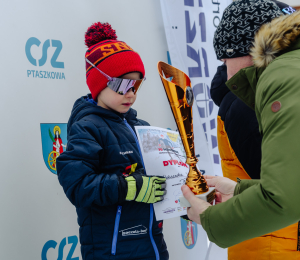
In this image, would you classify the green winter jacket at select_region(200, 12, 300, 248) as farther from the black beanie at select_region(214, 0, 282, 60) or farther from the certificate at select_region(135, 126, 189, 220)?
the certificate at select_region(135, 126, 189, 220)

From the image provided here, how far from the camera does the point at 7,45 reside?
5.11 feet

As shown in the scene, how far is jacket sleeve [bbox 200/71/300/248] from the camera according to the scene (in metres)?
0.59

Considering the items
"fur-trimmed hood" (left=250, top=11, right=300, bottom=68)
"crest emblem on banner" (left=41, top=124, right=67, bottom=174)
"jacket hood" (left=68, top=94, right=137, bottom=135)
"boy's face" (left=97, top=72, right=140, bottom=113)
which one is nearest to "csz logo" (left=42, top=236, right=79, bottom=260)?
"crest emblem on banner" (left=41, top=124, right=67, bottom=174)

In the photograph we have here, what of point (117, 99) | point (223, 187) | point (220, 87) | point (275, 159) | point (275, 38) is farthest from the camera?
point (220, 87)

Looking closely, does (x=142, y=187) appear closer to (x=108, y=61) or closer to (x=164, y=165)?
(x=164, y=165)

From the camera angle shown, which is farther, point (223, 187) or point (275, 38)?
point (223, 187)

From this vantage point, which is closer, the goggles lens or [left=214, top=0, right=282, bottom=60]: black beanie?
[left=214, top=0, right=282, bottom=60]: black beanie

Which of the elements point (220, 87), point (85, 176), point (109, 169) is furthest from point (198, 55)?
point (85, 176)

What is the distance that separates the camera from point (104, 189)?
115 cm

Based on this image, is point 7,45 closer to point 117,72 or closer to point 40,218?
point 117,72

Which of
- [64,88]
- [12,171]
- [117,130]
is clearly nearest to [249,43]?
[117,130]

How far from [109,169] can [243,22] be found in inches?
30.5

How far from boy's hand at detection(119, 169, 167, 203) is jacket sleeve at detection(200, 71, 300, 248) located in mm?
497

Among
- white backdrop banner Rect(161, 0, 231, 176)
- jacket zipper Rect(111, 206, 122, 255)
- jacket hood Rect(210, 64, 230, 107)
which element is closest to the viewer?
jacket zipper Rect(111, 206, 122, 255)
